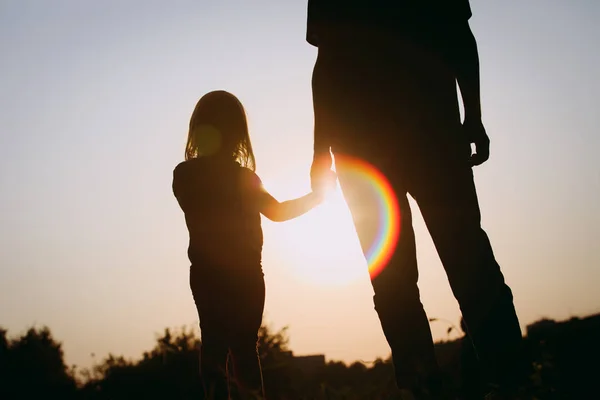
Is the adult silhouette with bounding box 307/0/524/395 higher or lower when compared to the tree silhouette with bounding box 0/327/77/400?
lower

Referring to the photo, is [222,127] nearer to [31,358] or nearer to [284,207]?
[284,207]

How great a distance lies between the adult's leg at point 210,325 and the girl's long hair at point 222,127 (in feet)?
3.44

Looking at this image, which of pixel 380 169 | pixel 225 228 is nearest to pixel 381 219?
pixel 380 169

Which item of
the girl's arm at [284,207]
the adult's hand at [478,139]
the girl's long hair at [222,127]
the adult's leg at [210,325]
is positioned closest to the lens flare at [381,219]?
the adult's hand at [478,139]

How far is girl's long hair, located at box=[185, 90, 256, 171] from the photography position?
4.54m

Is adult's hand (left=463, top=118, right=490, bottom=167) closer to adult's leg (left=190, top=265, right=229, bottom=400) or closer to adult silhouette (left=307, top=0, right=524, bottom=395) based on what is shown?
adult silhouette (left=307, top=0, right=524, bottom=395)

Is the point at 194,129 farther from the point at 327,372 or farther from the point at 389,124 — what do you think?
the point at 327,372

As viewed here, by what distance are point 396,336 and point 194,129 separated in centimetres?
256

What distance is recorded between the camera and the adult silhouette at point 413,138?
298 cm

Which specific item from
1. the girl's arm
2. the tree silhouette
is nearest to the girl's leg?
the girl's arm

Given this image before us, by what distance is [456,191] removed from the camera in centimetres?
309

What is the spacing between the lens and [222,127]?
4535 millimetres

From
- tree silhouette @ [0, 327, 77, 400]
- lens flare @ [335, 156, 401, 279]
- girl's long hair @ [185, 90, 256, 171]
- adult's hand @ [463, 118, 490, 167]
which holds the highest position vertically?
tree silhouette @ [0, 327, 77, 400]

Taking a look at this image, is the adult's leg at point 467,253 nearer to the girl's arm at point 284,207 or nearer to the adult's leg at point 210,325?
the girl's arm at point 284,207
